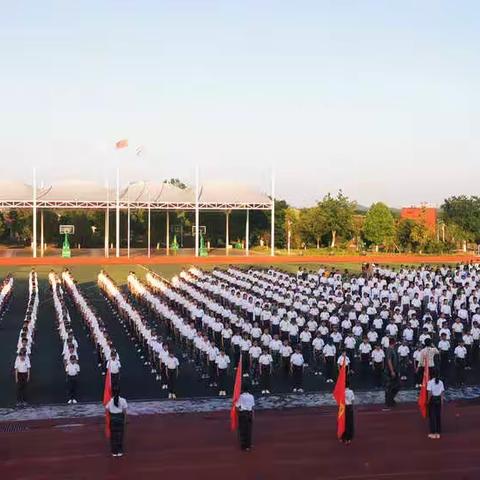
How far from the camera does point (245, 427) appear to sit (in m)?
10.1

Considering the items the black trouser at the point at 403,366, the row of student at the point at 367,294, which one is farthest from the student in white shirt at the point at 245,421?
the row of student at the point at 367,294

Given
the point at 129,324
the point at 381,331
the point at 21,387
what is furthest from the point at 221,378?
the point at 129,324

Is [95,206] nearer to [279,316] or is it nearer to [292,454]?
[279,316]

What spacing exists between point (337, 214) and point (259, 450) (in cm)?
4399

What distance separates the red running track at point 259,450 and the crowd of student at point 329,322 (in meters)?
1.87

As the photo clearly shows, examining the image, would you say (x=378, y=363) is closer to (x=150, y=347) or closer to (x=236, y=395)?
(x=236, y=395)

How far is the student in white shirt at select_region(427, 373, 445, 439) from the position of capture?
34.7 ft

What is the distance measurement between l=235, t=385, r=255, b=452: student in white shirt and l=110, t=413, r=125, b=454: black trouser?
5.28ft

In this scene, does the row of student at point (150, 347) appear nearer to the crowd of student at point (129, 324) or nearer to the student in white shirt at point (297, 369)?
the crowd of student at point (129, 324)

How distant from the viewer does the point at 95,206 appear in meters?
43.5

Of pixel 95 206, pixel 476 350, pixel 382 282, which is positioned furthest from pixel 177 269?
pixel 476 350

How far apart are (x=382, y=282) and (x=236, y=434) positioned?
45.0 feet

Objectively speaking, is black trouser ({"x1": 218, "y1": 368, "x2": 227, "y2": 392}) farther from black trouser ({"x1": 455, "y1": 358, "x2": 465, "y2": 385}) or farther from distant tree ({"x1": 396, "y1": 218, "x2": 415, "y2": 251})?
distant tree ({"x1": 396, "y1": 218, "x2": 415, "y2": 251})

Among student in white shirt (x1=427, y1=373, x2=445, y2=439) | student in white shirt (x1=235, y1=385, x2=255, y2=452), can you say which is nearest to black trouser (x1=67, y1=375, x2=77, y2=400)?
student in white shirt (x1=235, y1=385, x2=255, y2=452)
